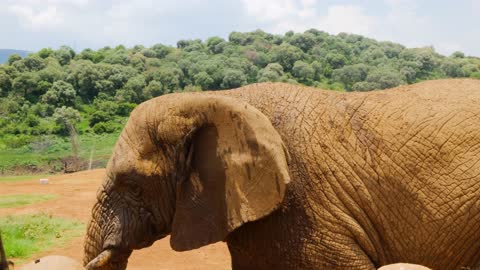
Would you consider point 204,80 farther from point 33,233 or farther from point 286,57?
point 33,233

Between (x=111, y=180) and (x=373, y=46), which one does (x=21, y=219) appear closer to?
(x=111, y=180)

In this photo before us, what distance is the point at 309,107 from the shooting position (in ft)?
14.1

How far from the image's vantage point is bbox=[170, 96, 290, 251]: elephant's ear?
3.84 meters

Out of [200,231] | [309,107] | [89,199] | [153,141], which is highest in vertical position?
[309,107]

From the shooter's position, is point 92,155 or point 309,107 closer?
point 309,107

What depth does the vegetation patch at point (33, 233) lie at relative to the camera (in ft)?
30.2

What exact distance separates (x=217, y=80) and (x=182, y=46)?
24.8 m

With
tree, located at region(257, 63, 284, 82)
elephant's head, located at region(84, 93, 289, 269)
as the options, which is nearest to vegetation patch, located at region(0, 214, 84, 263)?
elephant's head, located at region(84, 93, 289, 269)

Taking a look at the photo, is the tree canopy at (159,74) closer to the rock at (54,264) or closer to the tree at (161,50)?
the tree at (161,50)

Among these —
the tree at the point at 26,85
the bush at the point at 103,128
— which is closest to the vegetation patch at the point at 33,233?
the bush at the point at 103,128

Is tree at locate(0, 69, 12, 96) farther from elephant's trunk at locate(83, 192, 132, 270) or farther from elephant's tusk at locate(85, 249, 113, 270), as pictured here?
elephant's tusk at locate(85, 249, 113, 270)

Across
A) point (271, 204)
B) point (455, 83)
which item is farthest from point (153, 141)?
point (455, 83)

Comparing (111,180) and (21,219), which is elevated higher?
(111,180)

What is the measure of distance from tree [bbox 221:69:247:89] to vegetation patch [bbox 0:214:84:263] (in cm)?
3218
